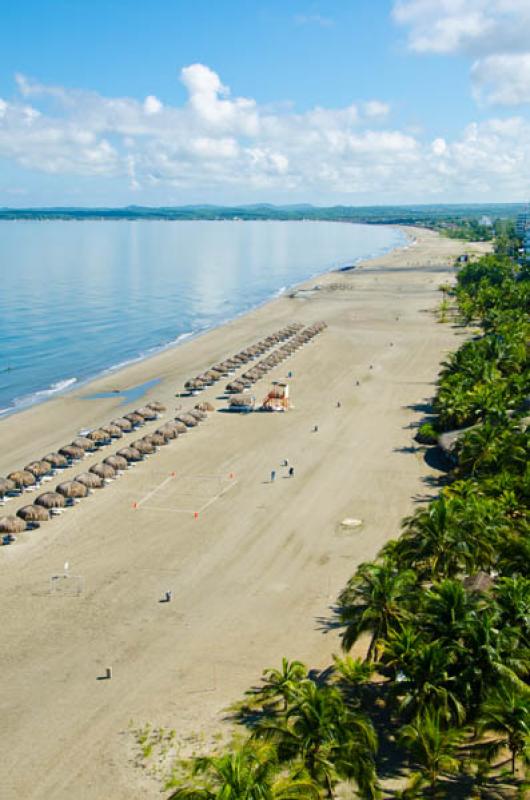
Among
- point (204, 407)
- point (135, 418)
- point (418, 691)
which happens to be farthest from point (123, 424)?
point (418, 691)

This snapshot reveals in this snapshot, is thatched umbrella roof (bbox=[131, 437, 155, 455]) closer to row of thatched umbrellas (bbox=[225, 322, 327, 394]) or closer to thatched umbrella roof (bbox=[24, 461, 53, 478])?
thatched umbrella roof (bbox=[24, 461, 53, 478])

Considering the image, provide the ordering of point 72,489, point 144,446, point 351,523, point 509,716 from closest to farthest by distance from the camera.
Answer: point 509,716 → point 351,523 → point 72,489 → point 144,446

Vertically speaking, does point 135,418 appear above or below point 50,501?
above

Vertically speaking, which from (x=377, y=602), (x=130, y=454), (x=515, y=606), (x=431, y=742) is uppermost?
(x=515, y=606)

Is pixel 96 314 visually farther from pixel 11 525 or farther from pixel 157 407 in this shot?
pixel 11 525

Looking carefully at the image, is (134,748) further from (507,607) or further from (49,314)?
(49,314)

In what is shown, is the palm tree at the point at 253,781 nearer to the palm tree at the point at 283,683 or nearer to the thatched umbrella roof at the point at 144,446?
the palm tree at the point at 283,683

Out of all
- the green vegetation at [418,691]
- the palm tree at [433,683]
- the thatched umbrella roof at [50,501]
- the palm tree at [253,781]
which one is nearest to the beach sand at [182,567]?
the thatched umbrella roof at [50,501]
